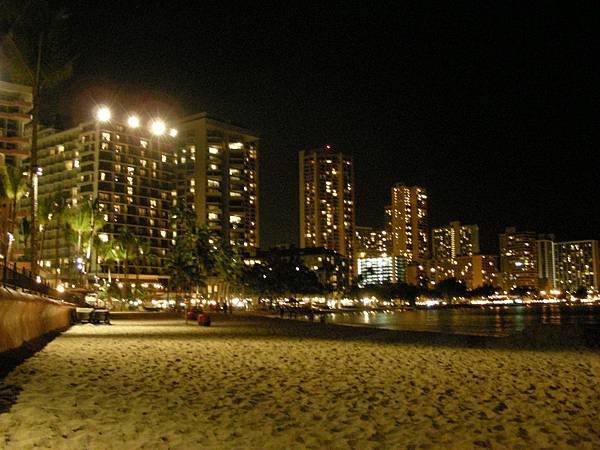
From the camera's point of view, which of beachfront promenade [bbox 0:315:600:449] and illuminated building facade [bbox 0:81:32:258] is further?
illuminated building facade [bbox 0:81:32:258]

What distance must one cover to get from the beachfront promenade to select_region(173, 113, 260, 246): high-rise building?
511 ft

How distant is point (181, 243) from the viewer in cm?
9462

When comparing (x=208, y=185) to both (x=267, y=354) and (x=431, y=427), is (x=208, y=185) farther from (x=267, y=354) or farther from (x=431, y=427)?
(x=431, y=427)

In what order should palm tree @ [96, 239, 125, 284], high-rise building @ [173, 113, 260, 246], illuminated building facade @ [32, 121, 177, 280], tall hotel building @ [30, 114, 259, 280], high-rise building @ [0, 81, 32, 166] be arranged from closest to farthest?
1. high-rise building @ [0, 81, 32, 166]
2. palm tree @ [96, 239, 125, 284]
3. illuminated building facade @ [32, 121, 177, 280]
4. tall hotel building @ [30, 114, 259, 280]
5. high-rise building @ [173, 113, 260, 246]

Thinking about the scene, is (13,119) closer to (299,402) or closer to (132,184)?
(132,184)

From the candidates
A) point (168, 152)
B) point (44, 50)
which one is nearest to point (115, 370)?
point (44, 50)

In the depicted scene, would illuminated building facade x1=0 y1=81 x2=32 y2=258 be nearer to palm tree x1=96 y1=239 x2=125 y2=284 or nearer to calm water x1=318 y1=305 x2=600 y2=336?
palm tree x1=96 y1=239 x2=125 y2=284

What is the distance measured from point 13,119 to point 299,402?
316 feet

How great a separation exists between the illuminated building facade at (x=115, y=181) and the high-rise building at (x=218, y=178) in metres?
18.2

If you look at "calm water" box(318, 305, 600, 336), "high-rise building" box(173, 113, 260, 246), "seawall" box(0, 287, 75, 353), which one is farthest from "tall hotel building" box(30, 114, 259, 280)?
"seawall" box(0, 287, 75, 353)

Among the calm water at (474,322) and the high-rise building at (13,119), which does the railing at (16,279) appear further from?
the high-rise building at (13,119)

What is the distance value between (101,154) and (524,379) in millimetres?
136588

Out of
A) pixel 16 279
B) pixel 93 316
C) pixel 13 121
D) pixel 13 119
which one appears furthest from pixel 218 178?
pixel 16 279

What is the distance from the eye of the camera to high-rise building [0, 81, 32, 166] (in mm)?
92812
